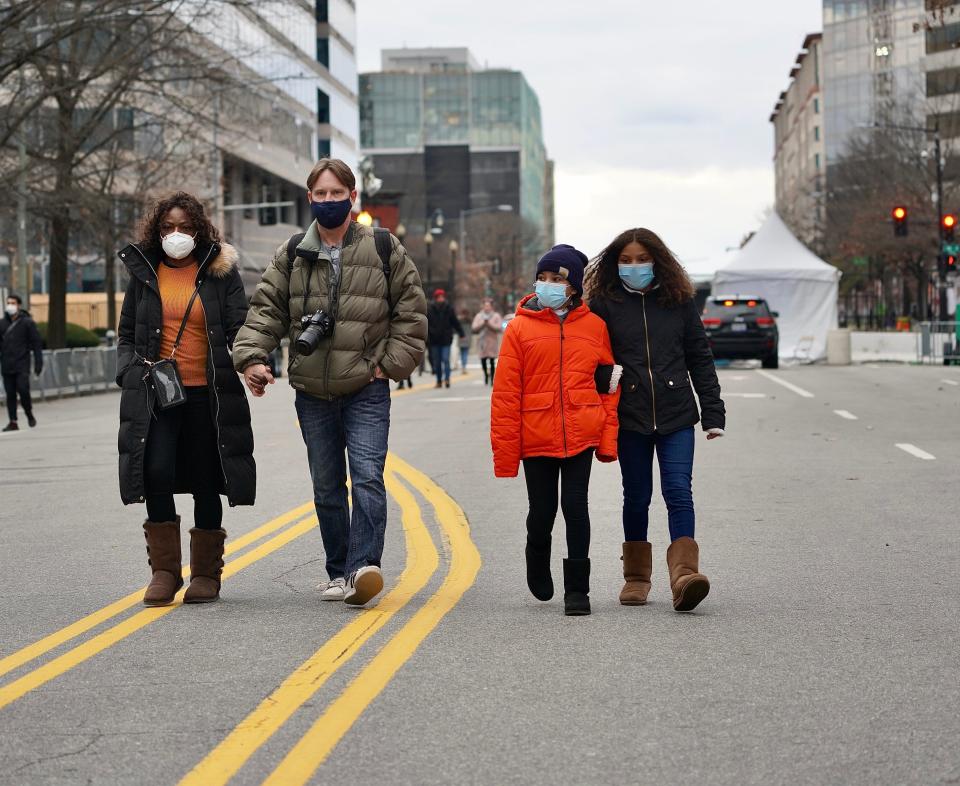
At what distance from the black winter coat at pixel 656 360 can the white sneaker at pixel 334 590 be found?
58.0 inches

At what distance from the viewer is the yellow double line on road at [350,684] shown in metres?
4.95

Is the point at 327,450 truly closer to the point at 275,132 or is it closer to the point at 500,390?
the point at 500,390

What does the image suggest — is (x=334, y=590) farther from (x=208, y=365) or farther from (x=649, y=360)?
(x=649, y=360)

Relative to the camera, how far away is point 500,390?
736cm

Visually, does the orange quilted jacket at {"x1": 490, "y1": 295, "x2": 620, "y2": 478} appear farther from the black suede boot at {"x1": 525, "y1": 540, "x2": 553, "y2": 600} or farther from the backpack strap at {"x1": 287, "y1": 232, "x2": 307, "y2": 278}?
the backpack strap at {"x1": 287, "y1": 232, "x2": 307, "y2": 278}

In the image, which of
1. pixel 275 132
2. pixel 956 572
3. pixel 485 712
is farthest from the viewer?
pixel 275 132

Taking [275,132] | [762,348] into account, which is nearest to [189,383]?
[762,348]

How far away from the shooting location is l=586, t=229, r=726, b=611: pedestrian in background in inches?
298

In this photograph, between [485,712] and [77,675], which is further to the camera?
[77,675]

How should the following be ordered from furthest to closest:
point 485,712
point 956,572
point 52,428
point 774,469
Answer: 1. point 52,428
2. point 774,469
3. point 956,572
4. point 485,712

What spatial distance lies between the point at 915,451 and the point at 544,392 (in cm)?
998

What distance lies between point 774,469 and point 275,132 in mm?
68348

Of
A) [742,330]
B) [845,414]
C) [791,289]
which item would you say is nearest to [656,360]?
[845,414]

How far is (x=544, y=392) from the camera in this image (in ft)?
24.1
